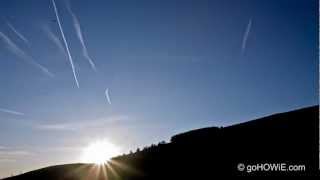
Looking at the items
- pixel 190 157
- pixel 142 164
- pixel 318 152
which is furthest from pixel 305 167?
pixel 142 164

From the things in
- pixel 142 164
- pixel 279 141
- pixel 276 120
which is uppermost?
pixel 276 120

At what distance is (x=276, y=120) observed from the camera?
23344mm

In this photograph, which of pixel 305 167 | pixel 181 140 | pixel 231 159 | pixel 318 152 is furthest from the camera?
pixel 181 140

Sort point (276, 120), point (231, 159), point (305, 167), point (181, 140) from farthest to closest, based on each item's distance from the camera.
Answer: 1. point (181, 140)
2. point (276, 120)
3. point (231, 159)
4. point (305, 167)

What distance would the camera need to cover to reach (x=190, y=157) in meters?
21.5

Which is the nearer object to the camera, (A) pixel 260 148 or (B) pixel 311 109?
(A) pixel 260 148

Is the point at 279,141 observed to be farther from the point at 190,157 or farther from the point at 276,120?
the point at 190,157

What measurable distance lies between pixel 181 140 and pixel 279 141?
9.48m

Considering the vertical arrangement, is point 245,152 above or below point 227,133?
below

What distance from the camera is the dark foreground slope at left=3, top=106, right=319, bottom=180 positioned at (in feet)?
57.3

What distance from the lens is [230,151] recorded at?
793 inches

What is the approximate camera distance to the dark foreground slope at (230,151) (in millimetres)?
17469

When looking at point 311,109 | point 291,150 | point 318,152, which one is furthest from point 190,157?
point 311,109

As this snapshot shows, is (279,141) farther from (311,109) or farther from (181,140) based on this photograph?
(181,140)
